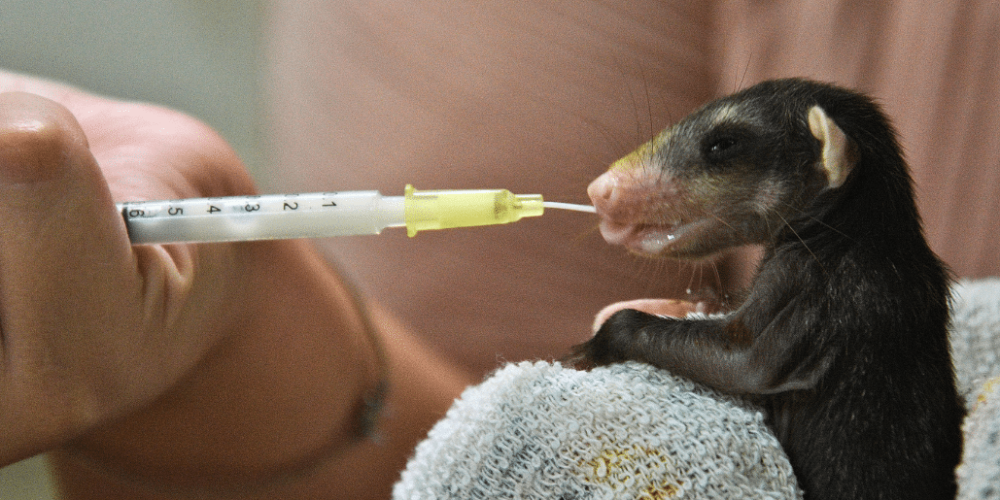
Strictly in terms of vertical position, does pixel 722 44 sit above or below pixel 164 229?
above

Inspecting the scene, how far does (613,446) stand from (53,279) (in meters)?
0.35

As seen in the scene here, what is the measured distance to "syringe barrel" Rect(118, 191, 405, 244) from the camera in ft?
1.59

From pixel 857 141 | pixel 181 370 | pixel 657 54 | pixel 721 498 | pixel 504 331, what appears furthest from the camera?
pixel 504 331

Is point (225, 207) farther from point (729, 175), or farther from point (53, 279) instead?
point (729, 175)

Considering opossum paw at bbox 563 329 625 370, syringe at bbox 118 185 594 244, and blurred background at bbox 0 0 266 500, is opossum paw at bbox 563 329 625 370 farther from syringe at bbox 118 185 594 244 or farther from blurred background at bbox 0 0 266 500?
blurred background at bbox 0 0 266 500

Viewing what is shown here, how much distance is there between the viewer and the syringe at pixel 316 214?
1.54ft

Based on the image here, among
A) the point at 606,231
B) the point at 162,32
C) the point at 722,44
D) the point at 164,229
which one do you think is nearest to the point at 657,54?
the point at 722,44

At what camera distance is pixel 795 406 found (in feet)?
1.36

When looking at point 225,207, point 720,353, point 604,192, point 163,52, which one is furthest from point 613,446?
point 163,52

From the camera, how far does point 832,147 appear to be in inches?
17.1

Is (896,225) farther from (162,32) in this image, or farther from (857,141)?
(162,32)

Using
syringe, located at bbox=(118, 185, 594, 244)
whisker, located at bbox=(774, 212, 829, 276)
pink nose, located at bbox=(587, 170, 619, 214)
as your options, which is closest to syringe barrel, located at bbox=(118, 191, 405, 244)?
Result: syringe, located at bbox=(118, 185, 594, 244)

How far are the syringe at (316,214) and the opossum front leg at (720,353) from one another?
0.12 metres

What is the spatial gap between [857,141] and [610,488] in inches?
11.9
